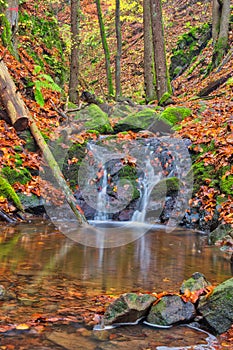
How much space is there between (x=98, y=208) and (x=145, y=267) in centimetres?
442

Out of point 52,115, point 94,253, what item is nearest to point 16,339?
point 94,253

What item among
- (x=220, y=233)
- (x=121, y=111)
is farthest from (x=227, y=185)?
(x=121, y=111)

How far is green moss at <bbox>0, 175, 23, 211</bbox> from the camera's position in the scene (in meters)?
7.65

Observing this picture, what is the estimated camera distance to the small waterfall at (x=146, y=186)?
9.15m

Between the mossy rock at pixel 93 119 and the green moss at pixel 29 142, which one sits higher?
the mossy rock at pixel 93 119

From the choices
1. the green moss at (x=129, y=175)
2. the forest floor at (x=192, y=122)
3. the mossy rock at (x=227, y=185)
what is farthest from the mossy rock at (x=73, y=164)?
the mossy rock at (x=227, y=185)

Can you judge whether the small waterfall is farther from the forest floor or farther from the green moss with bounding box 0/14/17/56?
the green moss with bounding box 0/14/17/56

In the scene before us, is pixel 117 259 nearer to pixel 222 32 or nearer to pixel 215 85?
pixel 215 85

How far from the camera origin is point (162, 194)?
357 inches

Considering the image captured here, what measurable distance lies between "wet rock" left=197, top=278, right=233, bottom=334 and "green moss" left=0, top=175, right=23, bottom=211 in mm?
5303

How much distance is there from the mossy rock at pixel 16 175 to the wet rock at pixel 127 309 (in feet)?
18.7

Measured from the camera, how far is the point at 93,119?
1193 cm

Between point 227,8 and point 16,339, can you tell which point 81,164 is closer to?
point 16,339

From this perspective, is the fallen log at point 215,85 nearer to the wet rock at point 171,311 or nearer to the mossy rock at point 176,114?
the mossy rock at point 176,114
